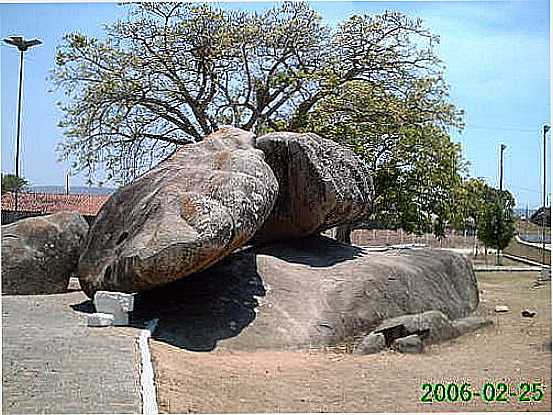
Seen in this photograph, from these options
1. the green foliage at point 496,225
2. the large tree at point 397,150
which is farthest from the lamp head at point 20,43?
the green foliage at point 496,225

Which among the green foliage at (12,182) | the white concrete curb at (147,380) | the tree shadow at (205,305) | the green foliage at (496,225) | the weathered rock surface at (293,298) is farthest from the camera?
the green foliage at (496,225)

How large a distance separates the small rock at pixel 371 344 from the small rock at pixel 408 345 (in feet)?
0.46

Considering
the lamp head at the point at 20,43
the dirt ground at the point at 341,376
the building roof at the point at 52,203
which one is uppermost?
the lamp head at the point at 20,43

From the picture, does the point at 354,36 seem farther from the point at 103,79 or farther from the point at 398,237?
the point at 398,237

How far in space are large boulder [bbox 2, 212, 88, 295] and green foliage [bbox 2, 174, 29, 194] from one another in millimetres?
4802

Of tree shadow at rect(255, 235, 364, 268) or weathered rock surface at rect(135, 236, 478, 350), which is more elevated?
tree shadow at rect(255, 235, 364, 268)

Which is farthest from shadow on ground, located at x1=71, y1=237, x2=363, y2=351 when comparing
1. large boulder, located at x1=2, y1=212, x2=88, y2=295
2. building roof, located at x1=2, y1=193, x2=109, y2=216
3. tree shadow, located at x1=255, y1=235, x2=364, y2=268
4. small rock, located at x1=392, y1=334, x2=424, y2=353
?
building roof, located at x1=2, y1=193, x2=109, y2=216

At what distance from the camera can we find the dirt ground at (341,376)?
571 centimetres

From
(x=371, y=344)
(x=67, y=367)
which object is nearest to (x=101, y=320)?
(x=67, y=367)

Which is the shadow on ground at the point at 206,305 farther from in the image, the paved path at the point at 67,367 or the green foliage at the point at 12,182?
the green foliage at the point at 12,182

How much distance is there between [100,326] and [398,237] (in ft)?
70.7

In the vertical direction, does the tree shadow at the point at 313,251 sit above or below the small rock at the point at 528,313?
above

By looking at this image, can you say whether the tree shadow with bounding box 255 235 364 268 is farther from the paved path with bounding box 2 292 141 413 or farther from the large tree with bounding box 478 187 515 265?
the large tree with bounding box 478 187 515 265

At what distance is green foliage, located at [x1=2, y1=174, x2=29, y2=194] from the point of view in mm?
15594
